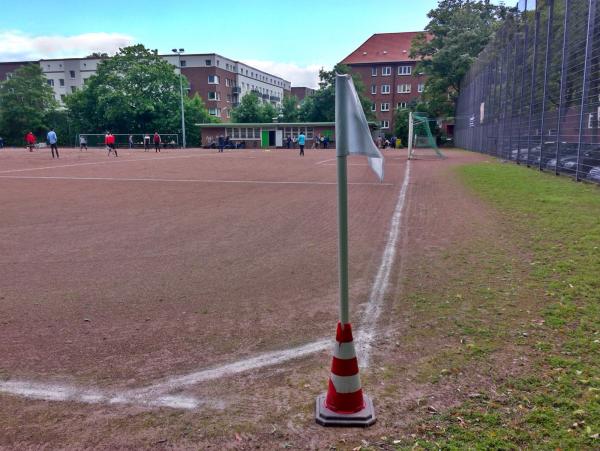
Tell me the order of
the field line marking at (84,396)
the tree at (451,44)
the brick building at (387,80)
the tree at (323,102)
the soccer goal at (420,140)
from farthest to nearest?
the brick building at (387,80) < the tree at (323,102) < the tree at (451,44) < the soccer goal at (420,140) < the field line marking at (84,396)

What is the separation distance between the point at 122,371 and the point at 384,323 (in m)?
2.16

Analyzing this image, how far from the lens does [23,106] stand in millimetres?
74438

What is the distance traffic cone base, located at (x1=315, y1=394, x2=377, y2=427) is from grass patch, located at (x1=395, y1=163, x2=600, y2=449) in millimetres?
275

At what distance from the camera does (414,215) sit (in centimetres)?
992

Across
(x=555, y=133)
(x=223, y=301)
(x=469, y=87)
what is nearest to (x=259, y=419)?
(x=223, y=301)

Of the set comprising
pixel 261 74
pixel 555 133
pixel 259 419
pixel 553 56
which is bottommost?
pixel 259 419

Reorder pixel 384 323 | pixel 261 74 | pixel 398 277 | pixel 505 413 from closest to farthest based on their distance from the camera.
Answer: pixel 505 413 < pixel 384 323 < pixel 398 277 < pixel 261 74

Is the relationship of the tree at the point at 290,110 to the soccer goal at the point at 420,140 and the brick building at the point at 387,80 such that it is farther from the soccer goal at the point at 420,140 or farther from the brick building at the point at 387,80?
the soccer goal at the point at 420,140

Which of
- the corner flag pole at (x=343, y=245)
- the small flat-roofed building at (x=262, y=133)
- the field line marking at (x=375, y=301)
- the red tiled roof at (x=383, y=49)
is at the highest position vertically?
the red tiled roof at (x=383, y=49)

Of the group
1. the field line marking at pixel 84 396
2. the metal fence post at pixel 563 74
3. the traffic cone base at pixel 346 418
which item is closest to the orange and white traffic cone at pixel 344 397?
the traffic cone base at pixel 346 418

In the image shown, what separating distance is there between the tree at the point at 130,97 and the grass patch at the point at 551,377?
66.9 meters

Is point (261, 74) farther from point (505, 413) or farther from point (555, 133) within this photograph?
point (505, 413)

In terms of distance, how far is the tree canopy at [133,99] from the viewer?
223 ft

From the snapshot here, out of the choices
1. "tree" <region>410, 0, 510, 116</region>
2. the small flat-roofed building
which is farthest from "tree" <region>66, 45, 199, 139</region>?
"tree" <region>410, 0, 510, 116</region>
